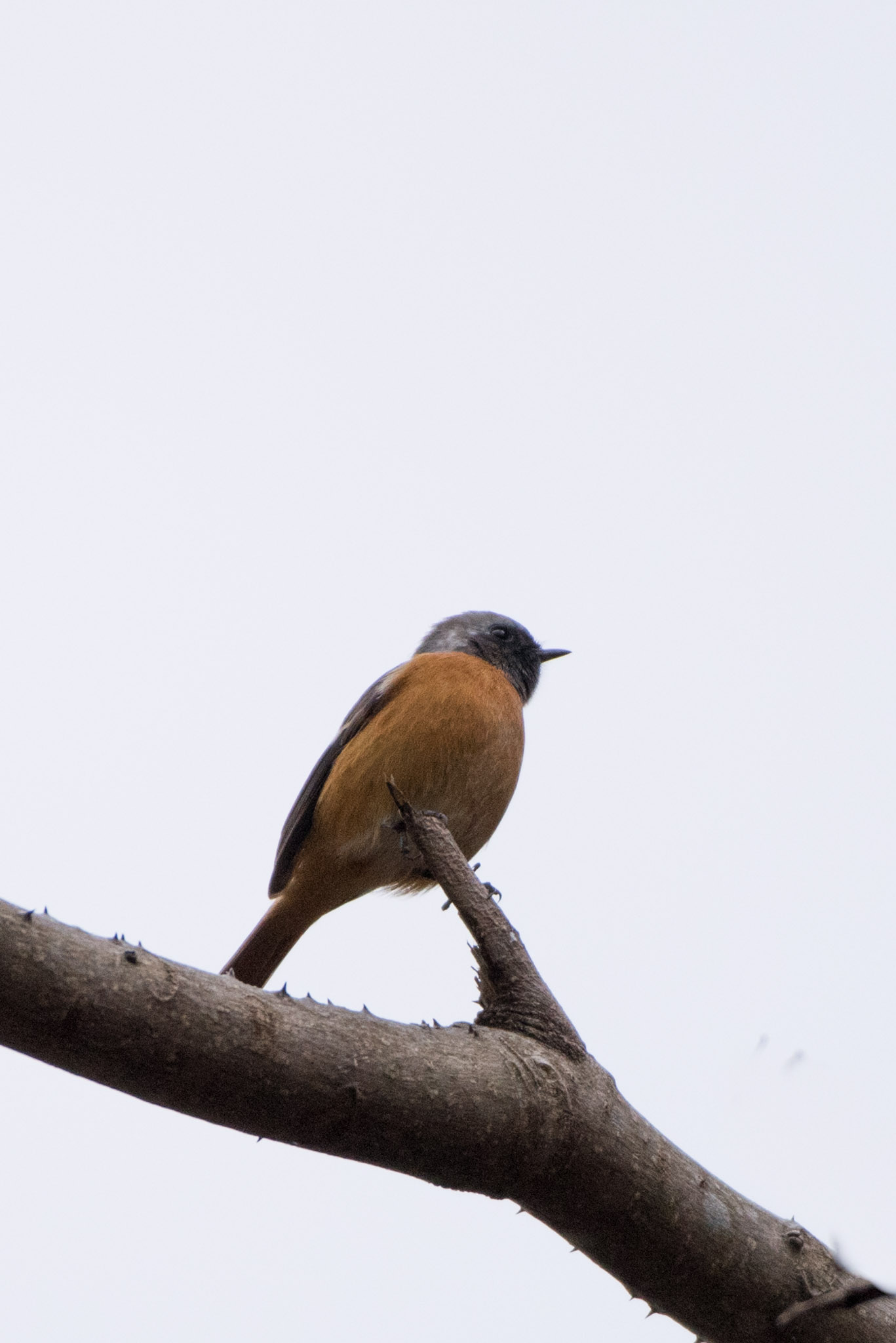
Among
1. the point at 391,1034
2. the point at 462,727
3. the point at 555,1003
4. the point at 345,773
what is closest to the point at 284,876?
the point at 345,773

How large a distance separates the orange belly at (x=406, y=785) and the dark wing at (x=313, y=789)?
0.07m

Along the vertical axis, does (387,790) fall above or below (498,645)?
below

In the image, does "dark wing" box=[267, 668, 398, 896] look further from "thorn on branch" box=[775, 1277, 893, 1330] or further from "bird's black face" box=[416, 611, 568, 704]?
"thorn on branch" box=[775, 1277, 893, 1330]

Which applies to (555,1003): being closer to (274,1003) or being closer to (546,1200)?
(546,1200)

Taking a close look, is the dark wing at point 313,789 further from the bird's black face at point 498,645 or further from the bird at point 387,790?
the bird's black face at point 498,645

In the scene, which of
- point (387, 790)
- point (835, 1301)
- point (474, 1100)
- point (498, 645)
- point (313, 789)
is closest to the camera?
point (474, 1100)

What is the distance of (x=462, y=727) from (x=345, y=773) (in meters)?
0.55

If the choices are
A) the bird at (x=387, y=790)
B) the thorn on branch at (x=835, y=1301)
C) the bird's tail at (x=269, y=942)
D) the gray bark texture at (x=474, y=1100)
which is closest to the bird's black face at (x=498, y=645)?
the bird at (x=387, y=790)

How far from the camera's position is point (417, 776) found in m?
5.11

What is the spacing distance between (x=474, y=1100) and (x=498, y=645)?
170 inches

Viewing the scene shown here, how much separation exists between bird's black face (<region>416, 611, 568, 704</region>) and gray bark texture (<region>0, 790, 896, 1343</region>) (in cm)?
350

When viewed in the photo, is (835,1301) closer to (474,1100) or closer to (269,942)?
(474,1100)

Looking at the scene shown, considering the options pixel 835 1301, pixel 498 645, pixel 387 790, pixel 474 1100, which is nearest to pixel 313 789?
pixel 387 790

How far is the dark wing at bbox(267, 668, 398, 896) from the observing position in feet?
17.8
